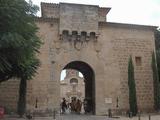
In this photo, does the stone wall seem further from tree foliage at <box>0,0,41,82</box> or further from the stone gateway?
tree foliage at <box>0,0,41,82</box>

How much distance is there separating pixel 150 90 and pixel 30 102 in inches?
378

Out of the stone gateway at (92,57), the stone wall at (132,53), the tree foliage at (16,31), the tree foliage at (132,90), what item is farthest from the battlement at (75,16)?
the tree foliage at (16,31)

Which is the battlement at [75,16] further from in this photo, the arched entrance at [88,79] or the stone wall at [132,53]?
the arched entrance at [88,79]

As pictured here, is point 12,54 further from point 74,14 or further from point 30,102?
point 74,14

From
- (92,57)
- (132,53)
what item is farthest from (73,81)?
(92,57)

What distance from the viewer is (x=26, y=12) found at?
15023 millimetres

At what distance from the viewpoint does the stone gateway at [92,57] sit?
78.7ft

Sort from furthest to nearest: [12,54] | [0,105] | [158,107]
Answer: [158,107]
[0,105]
[12,54]

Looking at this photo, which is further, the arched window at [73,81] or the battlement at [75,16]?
the arched window at [73,81]

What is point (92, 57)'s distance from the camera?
2508cm

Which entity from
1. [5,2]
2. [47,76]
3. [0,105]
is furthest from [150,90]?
[5,2]

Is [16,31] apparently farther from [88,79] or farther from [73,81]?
[73,81]

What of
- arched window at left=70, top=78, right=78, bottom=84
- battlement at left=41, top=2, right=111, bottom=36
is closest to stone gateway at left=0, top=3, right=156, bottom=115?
battlement at left=41, top=2, right=111, bottom=36

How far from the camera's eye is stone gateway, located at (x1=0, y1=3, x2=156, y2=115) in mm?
23984
